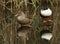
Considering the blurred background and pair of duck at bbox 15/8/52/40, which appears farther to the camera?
the blurred background

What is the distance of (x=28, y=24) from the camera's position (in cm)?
101

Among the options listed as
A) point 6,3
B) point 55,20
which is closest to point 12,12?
point 6,3

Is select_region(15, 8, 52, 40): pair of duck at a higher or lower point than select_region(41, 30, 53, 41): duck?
higher

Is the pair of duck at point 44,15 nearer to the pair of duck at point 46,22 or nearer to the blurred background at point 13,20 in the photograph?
the pair of duck at point 46,22

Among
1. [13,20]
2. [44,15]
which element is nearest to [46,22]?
[44,15]

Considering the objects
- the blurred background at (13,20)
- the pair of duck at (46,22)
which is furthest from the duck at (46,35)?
the blurred background at (13,20)

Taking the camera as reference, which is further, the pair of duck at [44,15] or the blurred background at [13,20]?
the blurred background at [13,20]

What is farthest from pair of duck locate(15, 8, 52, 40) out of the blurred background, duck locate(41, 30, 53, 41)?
the blurred background

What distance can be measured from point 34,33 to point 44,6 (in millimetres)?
360

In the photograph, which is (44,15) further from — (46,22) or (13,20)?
(13,20)

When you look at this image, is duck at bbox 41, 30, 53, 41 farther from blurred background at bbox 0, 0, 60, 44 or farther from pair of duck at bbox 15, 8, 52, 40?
blurred background at bbox 0, 0, 60, 44

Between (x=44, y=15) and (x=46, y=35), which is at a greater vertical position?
(x=44, y=15)

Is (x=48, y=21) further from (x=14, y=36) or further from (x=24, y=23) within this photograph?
(x=14, y=36)

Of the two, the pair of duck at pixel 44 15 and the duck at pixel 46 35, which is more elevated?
the pair of duck at pixel 44 15
